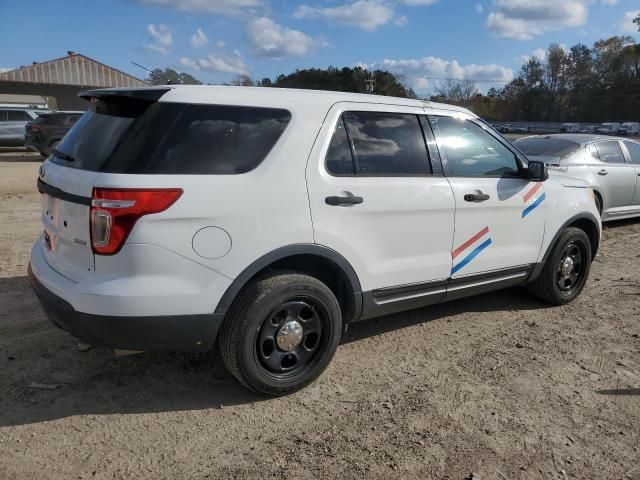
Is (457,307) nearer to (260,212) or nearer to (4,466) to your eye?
(260,212)

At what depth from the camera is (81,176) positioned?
2852mm

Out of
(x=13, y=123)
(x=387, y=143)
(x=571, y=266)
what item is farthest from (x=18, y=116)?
(x=571, y=266)

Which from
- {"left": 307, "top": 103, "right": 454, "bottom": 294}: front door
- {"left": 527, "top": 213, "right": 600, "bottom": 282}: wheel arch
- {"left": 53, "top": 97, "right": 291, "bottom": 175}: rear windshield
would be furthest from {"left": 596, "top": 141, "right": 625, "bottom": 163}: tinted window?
{"left": 53, "top": 97, "right": 291, "bottom": 175}: rear windshield

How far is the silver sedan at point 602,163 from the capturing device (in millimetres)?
8102

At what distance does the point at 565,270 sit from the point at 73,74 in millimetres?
40861

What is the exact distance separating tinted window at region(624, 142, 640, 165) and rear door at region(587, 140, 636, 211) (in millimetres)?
268

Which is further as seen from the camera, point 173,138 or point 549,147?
point 549,147

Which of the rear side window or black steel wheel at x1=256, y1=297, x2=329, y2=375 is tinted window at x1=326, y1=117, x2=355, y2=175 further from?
black steel wheel at x1=256, y1=297, x2=329, y2=375

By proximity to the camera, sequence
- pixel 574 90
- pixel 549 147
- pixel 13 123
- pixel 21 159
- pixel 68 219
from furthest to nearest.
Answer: pixel 574 90 → pixel 13 123 → pixel 21 159 → pixel 549 147 → pixel 68 219

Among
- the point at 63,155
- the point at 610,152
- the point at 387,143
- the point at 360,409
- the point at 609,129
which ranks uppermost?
the point at 609,129

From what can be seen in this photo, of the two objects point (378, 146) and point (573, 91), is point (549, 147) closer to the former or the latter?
point (378, 146)

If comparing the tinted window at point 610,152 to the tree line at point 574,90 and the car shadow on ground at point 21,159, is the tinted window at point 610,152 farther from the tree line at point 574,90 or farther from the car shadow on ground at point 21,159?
the tree line at point 574,90

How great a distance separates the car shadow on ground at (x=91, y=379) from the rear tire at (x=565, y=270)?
68.6 inches

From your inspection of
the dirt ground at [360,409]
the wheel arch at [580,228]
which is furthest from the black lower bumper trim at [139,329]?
the wheel arch at [580,228]
